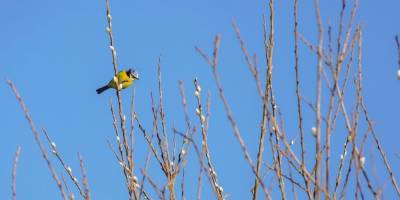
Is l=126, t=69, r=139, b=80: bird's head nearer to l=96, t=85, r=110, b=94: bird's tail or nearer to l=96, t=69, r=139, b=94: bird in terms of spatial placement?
l=96, t=69, r=139, b=94: bird

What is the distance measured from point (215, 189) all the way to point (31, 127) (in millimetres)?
963

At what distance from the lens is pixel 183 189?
3301 millimetres

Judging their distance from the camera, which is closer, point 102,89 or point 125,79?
point 125,79

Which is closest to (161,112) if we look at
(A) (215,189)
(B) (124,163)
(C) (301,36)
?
(B) (124,163)

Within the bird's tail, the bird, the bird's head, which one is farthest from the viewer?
the bird's tail

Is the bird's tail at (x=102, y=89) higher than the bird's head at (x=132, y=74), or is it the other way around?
the bird's head at (x=132, y=74)

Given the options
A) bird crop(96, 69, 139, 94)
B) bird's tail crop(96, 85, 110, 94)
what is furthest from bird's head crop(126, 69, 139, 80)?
bird's tail crop(96, 85, 110, 94)

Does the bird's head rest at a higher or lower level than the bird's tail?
higher

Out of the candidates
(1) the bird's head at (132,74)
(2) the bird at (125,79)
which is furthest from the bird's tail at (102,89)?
(1) the bird's head at (132,74)

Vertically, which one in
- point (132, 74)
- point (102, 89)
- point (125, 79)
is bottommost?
point (125, 79)

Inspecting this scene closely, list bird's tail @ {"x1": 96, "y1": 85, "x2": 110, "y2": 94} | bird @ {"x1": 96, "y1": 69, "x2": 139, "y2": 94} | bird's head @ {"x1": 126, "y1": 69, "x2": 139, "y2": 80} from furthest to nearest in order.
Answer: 1. bird's tail @ {"x1": 96, "y1": 85, "x2": 110, "y2": 94}
2. bird's head @ {"x1": 126, "y1": 69, "x2": 139, "y2": 80}
3. bird @ {"x1": 96, "y1": 69, "x2": 139, "y2": 94}

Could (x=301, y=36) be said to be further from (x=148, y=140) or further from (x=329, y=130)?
(x=148, y=140)

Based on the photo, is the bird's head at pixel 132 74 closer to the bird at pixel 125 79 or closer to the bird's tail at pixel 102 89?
the bird at pixel 125 79

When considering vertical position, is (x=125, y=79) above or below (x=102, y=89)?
below
